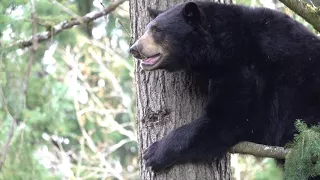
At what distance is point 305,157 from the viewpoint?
3.28 metres

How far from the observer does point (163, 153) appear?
4348mm

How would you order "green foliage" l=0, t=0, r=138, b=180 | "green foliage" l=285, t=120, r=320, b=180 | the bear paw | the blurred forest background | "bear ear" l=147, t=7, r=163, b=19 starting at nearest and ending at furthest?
"green foliage" l=285, t=120, r=320, b=180 < the bear paw < "bear ear" l=147, t=7, r=163, b=19 < the blurred forest background < "green foliage" l=0, t=0, r=138, b=180

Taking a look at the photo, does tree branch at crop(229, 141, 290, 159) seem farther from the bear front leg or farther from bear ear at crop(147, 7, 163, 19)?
bear ear at crop(147, 7, 163, 19)

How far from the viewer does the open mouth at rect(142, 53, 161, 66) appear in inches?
175

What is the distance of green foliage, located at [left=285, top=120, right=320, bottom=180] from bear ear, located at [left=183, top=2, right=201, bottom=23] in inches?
60.2

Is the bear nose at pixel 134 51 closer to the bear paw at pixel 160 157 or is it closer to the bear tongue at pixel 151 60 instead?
the bear tongue at pixel 151 60

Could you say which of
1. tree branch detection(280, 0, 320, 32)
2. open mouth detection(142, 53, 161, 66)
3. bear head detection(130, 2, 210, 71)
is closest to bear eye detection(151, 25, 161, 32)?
bear head detection(130, 2, 210, 71)

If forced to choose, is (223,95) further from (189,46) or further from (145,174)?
(145,174)

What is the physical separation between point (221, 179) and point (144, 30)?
1273 mm

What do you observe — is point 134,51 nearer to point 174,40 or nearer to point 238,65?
point 174,40

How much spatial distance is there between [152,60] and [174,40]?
31 cm

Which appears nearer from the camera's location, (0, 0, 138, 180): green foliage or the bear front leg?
the bear front leg

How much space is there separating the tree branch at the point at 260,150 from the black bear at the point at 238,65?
0.06 metres

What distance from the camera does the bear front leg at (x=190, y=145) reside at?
436cm
